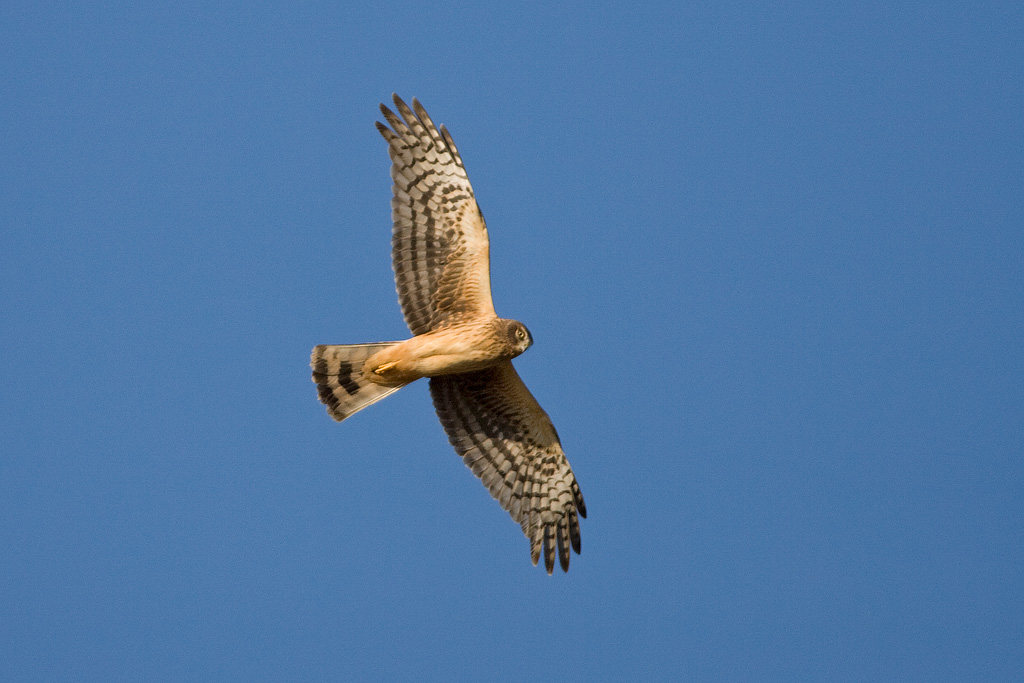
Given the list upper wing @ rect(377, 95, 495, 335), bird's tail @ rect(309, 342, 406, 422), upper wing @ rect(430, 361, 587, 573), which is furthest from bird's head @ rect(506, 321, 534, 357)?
bird's tail @ rect(309, 342, 406, 422)

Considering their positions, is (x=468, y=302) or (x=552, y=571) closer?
(x=468, y=302)

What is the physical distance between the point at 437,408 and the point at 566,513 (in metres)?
1.26

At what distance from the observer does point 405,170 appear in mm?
8367

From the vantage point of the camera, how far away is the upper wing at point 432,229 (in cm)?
822

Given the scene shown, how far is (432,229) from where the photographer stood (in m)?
8.29

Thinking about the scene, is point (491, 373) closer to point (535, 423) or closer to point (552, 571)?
point (535, 423)

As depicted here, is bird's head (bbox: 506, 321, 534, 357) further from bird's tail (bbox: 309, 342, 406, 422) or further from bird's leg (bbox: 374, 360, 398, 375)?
bird's tail (bbox: 309, 342, 406, 422)

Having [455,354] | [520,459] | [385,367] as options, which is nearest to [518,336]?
[455,354]

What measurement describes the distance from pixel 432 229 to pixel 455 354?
37.8 inches

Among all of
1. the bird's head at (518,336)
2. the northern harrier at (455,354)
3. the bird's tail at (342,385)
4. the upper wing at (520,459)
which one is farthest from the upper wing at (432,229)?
the upper wing at (520,459)

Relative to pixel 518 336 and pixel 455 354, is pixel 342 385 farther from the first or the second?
pixel 518 336

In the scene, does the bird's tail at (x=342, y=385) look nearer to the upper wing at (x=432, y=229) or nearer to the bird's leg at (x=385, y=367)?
the bird's leg at (x=385, y=367)

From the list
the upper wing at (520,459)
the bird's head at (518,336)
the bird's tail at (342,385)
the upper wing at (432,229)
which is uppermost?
the upper wing at (432,229)

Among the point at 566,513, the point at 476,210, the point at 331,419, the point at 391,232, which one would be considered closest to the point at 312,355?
the point at 331,419
